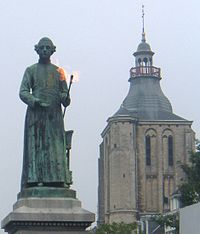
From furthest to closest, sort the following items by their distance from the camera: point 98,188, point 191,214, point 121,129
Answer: point 98,188 < point 121,129 < point 191,214

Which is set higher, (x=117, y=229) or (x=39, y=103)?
(x=39, y=103)

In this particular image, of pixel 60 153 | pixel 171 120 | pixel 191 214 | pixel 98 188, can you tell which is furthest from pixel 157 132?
pixel 60 153

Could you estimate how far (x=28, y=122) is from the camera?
53.6 feet

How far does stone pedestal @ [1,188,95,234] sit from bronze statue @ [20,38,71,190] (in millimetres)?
480

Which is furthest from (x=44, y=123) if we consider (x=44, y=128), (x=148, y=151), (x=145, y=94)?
(x=148, y=151)

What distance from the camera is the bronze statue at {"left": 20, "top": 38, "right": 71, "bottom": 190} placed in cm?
1595

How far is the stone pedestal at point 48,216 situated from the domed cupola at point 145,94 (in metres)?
104

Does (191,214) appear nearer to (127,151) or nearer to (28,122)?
(28,122)

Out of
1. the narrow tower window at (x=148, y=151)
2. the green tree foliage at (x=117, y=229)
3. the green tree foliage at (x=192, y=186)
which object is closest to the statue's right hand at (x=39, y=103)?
the green tree foliage at (x=192, y=186)

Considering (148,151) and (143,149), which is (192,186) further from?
(148,151)

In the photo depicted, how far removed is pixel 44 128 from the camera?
639 inches

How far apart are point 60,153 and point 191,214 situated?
8.02m

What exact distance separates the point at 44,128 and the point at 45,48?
5.01 ft

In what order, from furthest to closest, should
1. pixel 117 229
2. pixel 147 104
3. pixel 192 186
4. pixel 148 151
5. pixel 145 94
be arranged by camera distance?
pixel 148 151
pixel 145 94
pixel 147 104
pixel 117 229
pixel 192 186
